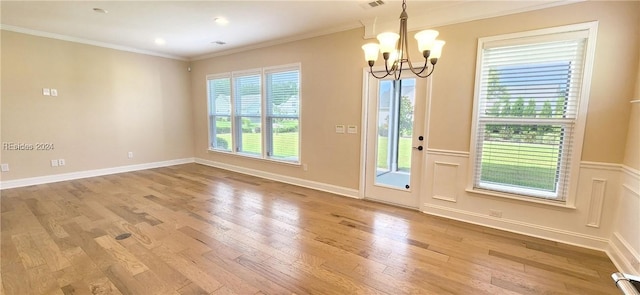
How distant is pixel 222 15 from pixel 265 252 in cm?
300

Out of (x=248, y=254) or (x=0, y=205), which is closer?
(x=248, y=254)

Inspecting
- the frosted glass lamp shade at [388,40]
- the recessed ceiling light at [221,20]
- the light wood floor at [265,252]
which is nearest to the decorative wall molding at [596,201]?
the light wood floor at [265,252]

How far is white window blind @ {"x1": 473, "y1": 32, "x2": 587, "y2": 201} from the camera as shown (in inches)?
107

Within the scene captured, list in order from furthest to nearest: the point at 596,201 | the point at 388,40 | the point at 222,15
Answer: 1. the point at 222,15
2. the point at 596,201
3. the point at 388,40

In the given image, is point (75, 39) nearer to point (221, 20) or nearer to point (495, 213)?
point (221, 20)

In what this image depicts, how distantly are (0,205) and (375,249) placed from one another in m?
4.89

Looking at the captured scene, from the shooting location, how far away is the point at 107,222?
3158 mm

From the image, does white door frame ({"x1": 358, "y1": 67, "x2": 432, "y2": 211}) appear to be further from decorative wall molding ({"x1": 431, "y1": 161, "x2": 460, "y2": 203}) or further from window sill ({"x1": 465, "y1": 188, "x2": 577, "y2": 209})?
window sill ({"x1": 465, "y1": 188, "x2": 577, "y2": 209})

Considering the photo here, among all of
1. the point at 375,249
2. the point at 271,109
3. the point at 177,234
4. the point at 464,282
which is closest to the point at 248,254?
the point at 177,234

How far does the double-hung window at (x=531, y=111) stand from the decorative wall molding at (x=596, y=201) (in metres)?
0.16

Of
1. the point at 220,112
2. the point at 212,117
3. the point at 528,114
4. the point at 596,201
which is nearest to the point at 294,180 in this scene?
the point at 220,112

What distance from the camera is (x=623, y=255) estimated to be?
2350 millimetres

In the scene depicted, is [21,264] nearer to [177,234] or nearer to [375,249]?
[177,234]

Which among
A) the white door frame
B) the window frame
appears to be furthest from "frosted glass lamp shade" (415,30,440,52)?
the window frame
